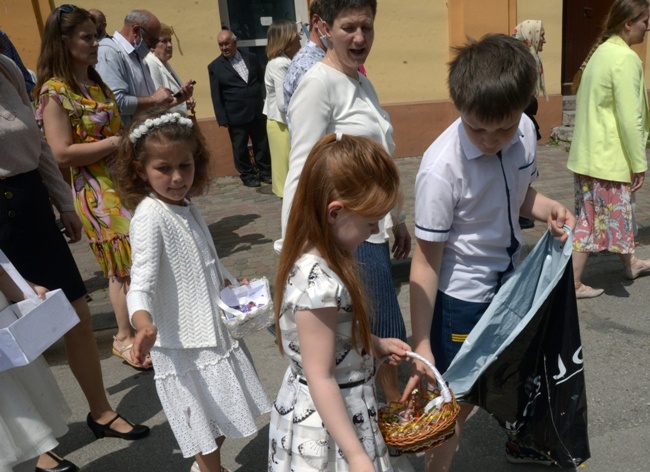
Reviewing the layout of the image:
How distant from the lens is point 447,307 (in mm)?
2305

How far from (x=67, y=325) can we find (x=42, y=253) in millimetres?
717

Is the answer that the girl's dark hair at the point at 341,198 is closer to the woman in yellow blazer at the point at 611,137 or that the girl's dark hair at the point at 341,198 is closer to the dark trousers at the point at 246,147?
the woman in yellow blazer at the point at 611,137

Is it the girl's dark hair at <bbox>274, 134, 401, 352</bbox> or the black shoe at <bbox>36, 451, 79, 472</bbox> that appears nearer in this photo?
the girl's dark hair at <bbox>274, 134, 401, 352</bbox>

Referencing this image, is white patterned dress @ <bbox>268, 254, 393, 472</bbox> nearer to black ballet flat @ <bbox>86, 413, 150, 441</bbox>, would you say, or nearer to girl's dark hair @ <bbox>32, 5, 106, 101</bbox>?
black ballet flat @ <bbox>86, 413, 150, 441</bbox>

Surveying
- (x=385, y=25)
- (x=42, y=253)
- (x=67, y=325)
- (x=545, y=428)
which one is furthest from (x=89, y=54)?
(x=385, y=25)

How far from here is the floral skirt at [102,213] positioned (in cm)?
346

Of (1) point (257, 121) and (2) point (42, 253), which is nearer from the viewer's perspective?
(2) point (42, 253)

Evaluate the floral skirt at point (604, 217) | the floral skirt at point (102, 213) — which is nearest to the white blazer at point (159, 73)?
the floral skirt at point (102, 213)

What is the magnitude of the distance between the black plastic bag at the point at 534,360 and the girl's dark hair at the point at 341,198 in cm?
52

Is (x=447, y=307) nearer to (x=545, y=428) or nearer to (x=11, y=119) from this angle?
(x=545, y=428)

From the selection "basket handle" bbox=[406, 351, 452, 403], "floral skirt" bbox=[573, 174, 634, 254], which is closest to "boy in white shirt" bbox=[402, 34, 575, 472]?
"basket handle" bbox=[406, 351, 452, 403]

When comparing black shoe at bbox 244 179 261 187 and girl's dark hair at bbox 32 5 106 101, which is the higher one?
girl's dark hair at bbox 32 5 106 101

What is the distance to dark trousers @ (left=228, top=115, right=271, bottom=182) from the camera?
8.12 metres

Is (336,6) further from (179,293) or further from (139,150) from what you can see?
(179,293)
